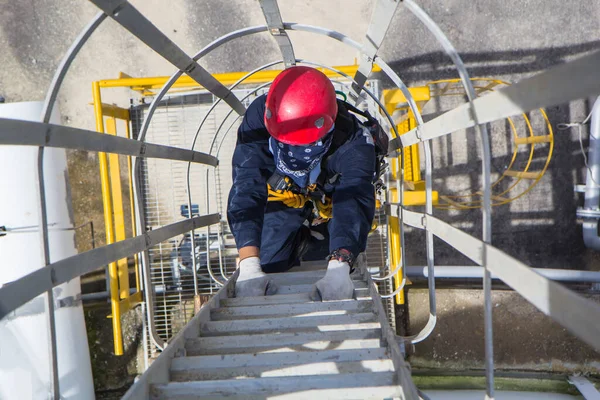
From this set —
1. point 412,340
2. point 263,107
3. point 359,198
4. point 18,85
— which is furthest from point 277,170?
point 18,85

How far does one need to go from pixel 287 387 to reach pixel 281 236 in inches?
63.5

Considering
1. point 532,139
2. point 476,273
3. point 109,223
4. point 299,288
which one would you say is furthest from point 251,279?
point 532,139

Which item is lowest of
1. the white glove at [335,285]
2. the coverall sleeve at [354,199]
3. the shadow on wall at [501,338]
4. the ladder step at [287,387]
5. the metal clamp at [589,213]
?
the shadow on wall at [501,338]

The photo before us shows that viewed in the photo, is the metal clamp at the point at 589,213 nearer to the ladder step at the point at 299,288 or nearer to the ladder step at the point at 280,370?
the ladder step at the point at 299,288

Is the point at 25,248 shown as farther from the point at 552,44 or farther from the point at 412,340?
the point at 552,44

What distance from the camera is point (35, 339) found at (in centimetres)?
402

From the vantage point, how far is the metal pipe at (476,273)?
4.59 meters

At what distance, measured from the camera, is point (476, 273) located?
4777 millimetres

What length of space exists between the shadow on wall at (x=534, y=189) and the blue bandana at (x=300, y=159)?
247cm

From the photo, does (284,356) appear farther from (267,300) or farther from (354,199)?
(354,199)

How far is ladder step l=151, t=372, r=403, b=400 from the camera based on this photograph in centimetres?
167

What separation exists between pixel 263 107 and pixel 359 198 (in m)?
0.81

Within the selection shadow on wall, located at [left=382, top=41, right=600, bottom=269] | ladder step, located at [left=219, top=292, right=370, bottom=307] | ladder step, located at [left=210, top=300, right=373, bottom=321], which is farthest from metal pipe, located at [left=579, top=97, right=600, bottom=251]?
ladder step, located at [left=210, top=300, right=373, bottom=321]

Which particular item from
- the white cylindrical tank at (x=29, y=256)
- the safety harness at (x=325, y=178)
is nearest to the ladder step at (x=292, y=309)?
the safety harness at (x=325, y=178)
